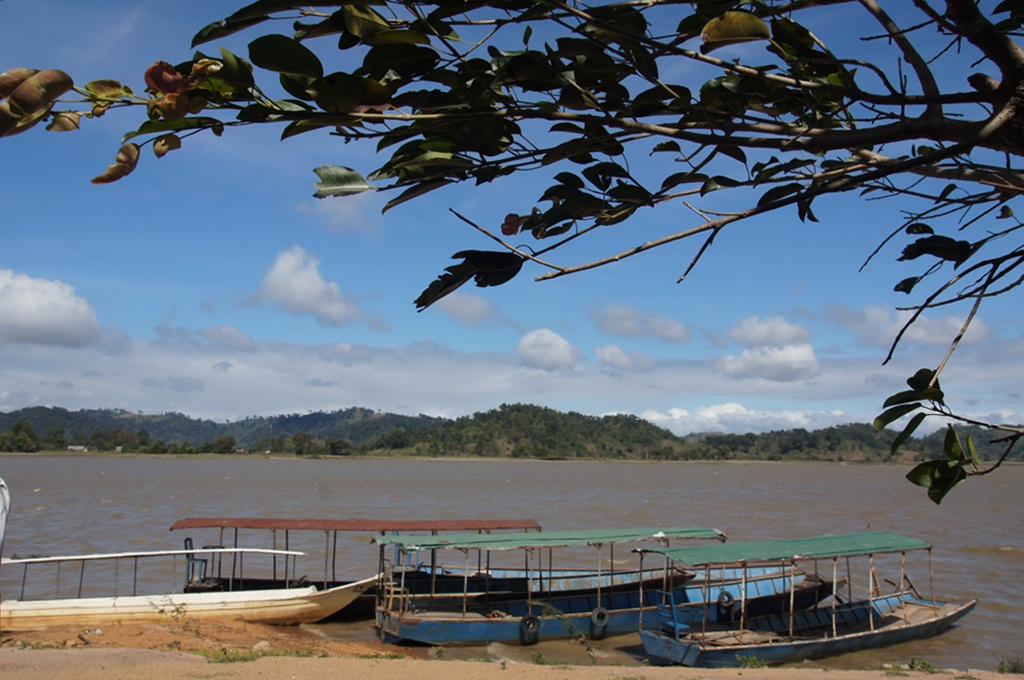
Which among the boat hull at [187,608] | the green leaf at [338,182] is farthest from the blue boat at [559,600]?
the green leaf at [338,182]

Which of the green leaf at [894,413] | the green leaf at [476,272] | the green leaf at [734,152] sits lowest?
the green leaf at [894,413]

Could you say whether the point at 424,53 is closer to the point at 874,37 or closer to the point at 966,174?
the point at 874,37

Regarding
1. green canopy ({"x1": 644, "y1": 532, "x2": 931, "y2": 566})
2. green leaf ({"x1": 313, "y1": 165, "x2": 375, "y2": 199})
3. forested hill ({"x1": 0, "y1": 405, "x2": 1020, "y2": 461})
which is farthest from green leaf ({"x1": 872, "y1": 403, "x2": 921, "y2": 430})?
forested hill ({"x1": 0, "y1": 405, "x2": 1020, "y2": 461})

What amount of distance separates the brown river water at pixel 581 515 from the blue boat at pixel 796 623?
1.00 ft

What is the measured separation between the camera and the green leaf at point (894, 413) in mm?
1595

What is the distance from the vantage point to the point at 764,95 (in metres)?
1.84

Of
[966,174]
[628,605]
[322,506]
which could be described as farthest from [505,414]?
[966,174]

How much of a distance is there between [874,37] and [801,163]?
0.96 ft

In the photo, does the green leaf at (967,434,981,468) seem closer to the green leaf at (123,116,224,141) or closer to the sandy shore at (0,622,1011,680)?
the green leaf at (123,116,224,141)

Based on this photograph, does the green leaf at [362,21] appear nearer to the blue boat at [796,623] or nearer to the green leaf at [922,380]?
the green leaf at [922,380]

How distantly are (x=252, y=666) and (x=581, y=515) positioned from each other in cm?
2154

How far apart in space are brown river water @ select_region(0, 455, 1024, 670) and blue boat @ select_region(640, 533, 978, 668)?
0.30 metres

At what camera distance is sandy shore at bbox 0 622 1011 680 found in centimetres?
837

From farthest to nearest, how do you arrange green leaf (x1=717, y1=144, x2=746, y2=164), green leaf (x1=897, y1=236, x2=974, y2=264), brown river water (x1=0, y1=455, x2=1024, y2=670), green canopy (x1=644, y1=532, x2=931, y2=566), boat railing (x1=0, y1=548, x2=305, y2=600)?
boat railing (x1=0, y1=548, x2=305, y2=600) < brown river water (x1=0, y1=455, x2=1024, y2=670) < green canopy (x1=644, y1=532, x2=931, y2=566) < green leaf (x1=897, y1=236, x2=974, y2=264) < green leaf (x1=717, y1=144, x2=746, y2=164)
